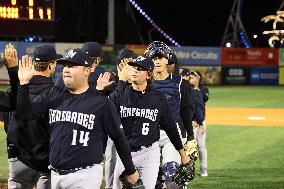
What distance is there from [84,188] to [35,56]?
142 cm

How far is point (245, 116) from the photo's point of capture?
21.2 metres

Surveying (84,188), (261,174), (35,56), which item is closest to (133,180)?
(84,188)

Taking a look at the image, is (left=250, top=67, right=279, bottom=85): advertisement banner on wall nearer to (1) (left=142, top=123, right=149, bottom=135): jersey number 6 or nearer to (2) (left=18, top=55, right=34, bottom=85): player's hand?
(1) (left=142, top=123, right=149, bottom=135): jersey number 6

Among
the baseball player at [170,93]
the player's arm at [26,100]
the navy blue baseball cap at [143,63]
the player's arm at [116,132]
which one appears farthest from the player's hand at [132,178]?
the baseball player at [170,93]

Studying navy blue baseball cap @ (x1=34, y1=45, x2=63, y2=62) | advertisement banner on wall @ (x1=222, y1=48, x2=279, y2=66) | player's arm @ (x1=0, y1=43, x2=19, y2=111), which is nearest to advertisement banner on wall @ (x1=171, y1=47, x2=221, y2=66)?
advertisement banner on wall @ (x1=222, y1=48, x2=279, y2=66)

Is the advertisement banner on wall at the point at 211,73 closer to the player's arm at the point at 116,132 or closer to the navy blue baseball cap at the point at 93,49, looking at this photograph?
the navy blue baseball cap at the point at 93,49

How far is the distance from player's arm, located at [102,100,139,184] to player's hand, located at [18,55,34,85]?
2.19 ft

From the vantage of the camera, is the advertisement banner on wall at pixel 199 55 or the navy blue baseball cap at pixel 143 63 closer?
the navy blue baseball cap at pixel 143 63

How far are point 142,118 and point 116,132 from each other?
135 cm

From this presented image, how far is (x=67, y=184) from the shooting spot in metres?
5.06

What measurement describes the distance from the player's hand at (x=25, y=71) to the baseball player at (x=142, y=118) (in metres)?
1.53

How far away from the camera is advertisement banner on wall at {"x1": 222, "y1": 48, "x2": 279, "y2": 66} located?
135 ft

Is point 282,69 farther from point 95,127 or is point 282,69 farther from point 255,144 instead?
point 95,127

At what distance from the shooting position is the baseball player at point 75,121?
5.00 metres
